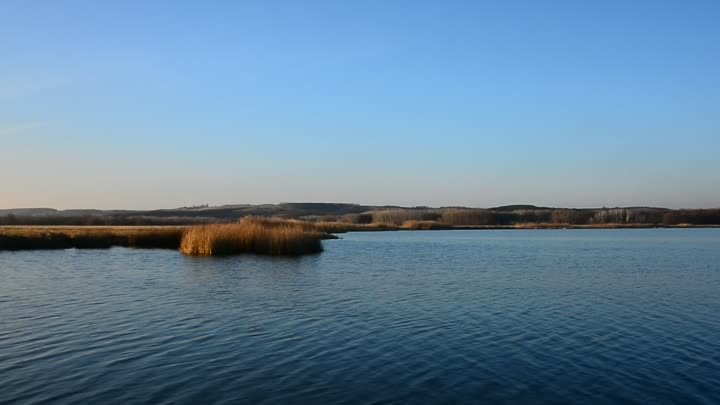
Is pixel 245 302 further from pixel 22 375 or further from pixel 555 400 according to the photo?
pixel 555 400

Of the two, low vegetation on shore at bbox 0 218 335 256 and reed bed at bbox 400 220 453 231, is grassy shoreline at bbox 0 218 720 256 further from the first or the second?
reed bed at bbox 400 220 453 231

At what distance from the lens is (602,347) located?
36.9 feet

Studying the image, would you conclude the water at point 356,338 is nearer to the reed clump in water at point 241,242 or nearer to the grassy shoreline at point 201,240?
the reed clump in water at point 241,242

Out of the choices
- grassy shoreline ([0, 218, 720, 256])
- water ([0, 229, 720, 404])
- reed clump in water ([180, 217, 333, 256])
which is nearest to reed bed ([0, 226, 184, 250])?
grassy shoreline ([0, 218, 720, 256])

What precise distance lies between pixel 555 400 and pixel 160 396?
5.18 m

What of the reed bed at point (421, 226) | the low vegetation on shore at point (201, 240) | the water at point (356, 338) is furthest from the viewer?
the reed bed at point (421, 226)

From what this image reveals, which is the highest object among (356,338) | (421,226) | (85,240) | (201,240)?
(421,226)

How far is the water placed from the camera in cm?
852

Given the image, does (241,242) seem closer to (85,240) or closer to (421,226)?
(85,240)

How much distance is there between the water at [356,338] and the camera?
8.52 m

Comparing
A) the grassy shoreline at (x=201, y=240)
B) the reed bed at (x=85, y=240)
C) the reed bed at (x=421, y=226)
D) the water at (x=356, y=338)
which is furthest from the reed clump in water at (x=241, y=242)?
the reed bed at (x=421, y=226)

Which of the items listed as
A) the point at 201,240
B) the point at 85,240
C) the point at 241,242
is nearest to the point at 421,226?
the point at 85,240

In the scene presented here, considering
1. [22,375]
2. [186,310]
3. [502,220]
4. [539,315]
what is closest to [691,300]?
[539,315]

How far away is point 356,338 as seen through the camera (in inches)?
468
